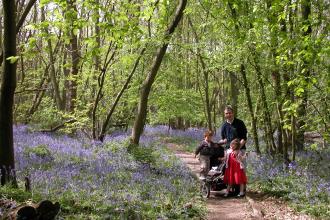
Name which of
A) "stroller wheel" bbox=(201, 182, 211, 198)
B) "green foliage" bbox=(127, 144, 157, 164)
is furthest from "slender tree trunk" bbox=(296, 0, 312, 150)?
"green foliage" bbox=(127, 144, 157, 164)

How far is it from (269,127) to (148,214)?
7.84 meters

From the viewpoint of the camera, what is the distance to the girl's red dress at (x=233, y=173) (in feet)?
34.1

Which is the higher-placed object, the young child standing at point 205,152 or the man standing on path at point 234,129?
the man standing on path at point 234,129

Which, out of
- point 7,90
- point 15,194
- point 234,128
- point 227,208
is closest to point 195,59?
point 234,128

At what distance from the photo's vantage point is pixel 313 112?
12523 millimetres

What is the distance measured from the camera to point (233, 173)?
413 inches

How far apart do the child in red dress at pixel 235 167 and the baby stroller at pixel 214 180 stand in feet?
0.70

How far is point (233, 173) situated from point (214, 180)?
0.66m

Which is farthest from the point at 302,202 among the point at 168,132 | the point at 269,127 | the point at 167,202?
the point at 168,132

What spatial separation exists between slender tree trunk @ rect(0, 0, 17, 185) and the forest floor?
4.23 m

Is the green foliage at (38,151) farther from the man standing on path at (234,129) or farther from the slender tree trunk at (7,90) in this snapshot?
the man standing on path at (234,129)

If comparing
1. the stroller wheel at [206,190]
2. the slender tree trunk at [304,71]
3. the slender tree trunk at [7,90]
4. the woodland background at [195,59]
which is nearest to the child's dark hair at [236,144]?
the stroller wheel at [206,190]

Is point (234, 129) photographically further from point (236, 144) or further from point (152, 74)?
point (152, 74)

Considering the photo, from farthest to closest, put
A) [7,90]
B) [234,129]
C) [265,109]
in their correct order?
[265,109]
[234,129]
[7,90]
